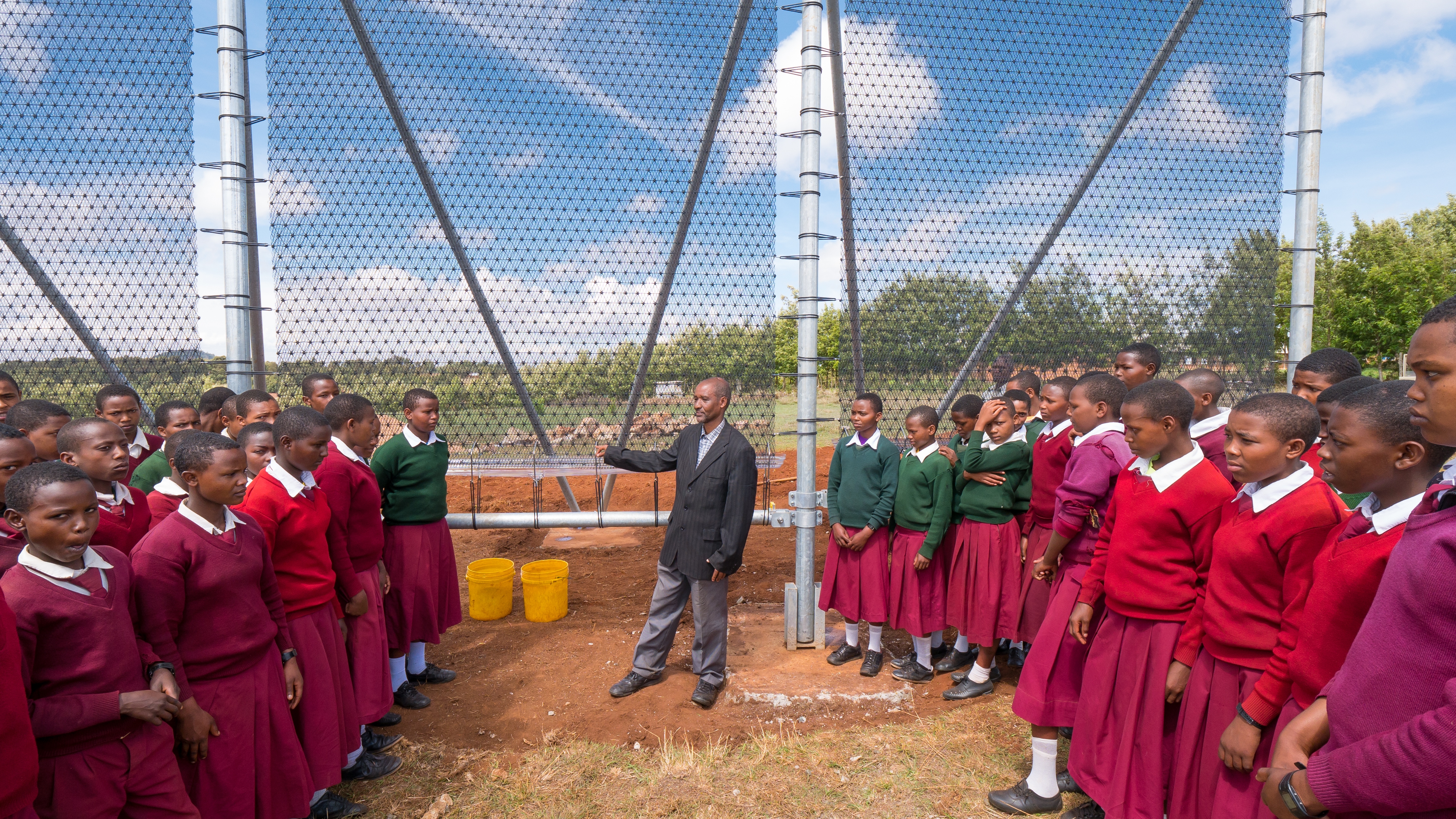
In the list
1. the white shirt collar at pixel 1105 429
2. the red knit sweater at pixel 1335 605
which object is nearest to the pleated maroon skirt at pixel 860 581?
the white shirt collar at pixel 1105 429

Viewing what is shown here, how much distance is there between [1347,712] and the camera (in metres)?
1.48

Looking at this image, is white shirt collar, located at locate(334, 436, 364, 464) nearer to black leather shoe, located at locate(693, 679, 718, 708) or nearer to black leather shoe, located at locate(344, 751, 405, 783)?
black leather shoe, located at locate(344, 751, 405, 783)

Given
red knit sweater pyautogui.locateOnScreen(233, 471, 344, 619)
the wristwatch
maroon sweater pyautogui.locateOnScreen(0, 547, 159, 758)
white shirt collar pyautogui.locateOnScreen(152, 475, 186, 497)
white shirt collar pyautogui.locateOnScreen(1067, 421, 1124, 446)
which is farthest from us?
white shirt collar pyautogui.locateOnScreen(1067, 421, 1124, 446)

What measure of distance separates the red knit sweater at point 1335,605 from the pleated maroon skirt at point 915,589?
8.41 feet

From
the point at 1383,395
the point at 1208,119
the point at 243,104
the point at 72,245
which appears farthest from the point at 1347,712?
the point at 72,245

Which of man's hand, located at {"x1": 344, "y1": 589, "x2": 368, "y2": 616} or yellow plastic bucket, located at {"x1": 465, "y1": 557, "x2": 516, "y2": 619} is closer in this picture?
man's hand, located at {"x1": 344, "y1": 589, "x2": 368, "y2": 616}

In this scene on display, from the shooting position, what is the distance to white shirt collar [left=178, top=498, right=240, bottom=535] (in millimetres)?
2387

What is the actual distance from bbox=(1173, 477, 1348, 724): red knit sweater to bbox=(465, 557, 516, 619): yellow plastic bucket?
446cm

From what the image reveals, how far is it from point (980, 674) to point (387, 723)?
3325 mm

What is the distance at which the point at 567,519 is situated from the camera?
4582mm

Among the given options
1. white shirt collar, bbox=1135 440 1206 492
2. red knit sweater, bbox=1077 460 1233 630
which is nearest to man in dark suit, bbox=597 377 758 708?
red knit sweater, bbox=1077 460 1233 630

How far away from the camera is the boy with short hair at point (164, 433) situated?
357 cm

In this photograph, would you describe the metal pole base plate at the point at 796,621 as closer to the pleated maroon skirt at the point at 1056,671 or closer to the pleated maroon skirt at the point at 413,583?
the pleated maroon skirt at the point at 1056,671

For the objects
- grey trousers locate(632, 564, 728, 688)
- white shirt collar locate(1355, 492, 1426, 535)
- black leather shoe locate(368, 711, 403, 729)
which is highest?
white shirt collar locate(1355, 492, 1426, 535)
